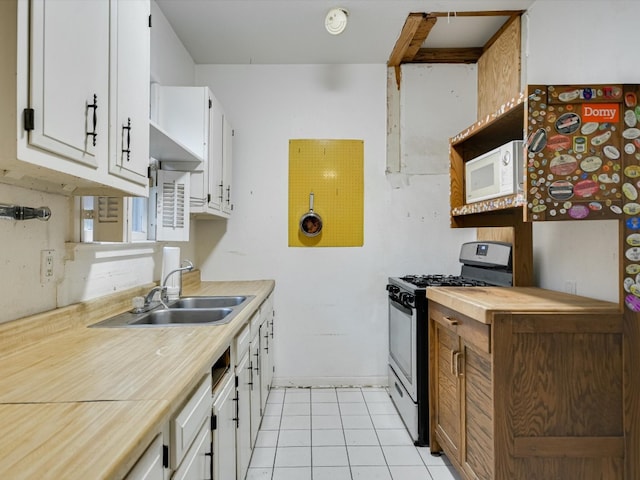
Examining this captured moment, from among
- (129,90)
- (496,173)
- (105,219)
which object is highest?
(129,90)

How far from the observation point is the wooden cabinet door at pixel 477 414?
5.13ft

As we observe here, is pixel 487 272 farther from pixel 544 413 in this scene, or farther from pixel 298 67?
pixel 298 67

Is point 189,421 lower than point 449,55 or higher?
lower

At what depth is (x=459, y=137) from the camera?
2.45m

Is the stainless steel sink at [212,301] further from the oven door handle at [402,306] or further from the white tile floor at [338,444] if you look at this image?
the oven door handle at [402,306]

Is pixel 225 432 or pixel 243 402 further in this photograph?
pixel 243 402


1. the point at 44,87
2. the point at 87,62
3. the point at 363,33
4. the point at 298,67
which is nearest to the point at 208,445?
the point at 44,87

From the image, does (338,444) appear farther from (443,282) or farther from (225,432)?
(443,282)

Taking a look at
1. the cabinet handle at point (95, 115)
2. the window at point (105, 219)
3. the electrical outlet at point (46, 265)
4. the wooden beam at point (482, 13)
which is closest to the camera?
the cabinet handle at point (95, 115)

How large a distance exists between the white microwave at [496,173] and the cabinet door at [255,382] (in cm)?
154

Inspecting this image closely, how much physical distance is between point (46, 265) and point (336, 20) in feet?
7.27

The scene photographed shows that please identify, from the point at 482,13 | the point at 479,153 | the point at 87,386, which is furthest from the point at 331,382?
the point at 482,13

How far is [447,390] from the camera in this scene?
2.05 m

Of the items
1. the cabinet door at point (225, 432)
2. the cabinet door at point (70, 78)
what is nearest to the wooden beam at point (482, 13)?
the cabinet door at point (70, 78)
